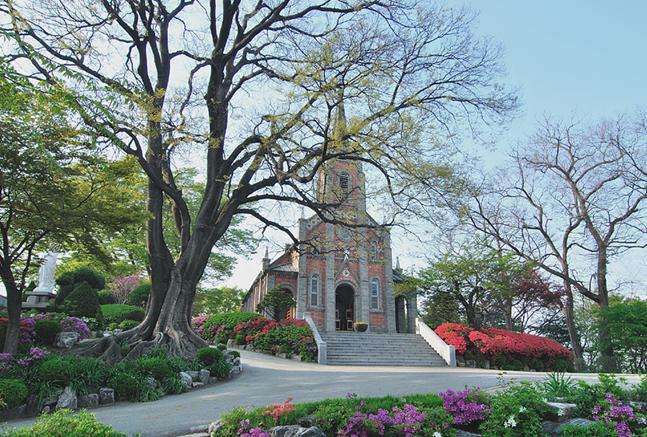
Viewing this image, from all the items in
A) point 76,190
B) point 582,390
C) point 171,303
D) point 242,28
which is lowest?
point 582,390

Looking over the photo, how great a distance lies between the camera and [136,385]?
9.66 meters

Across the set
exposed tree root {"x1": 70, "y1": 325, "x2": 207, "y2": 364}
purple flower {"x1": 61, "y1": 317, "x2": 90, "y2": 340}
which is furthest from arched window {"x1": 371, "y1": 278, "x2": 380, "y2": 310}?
purple flower {"x1": 61, "y1": 317, "x2": 90, "y2": 340}

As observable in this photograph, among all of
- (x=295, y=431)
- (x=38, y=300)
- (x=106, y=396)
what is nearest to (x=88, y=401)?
(x=106, y=396)

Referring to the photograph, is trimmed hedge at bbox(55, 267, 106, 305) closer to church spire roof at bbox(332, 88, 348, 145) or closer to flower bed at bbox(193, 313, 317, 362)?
flower bed at bbox(193, 313, 317, 362)

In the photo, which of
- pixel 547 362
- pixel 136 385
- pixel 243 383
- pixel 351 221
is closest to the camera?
pixel 136 385

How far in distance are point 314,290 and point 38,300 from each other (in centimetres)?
1588

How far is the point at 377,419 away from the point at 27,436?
3.98 meters

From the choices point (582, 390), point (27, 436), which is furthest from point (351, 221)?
Answer: point (27, 436)

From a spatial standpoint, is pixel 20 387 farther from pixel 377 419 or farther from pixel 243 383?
pixel 377 419

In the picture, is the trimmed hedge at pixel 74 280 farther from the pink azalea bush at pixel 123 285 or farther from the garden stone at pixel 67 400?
the garden stone at pixel 67 400

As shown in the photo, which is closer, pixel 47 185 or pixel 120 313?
pixel 47 185

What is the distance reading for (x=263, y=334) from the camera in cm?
2092

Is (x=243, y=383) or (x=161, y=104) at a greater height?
(x=161, y=104)

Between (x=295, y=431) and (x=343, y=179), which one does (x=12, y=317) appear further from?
(x=343, y=179)
